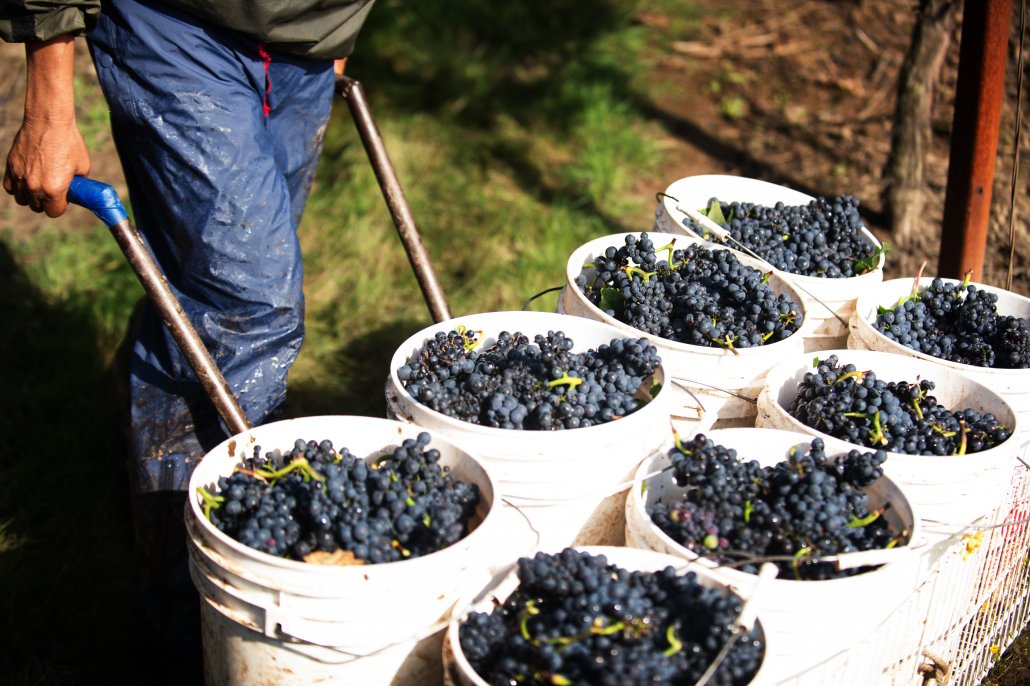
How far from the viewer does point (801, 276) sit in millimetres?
2395

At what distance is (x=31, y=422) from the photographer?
10.9 feet

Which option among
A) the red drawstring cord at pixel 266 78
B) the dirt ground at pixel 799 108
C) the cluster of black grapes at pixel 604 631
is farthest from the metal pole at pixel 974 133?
the red drawstring cord at pixel 266 78

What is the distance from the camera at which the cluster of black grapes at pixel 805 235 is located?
8.25 feet

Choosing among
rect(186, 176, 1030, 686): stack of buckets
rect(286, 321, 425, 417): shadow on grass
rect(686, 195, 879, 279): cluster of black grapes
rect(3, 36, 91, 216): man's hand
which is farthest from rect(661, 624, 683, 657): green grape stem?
rect(286, 321, 425, 417): shadow on grass

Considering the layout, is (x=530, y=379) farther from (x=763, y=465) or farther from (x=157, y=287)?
(x=157, y=287)

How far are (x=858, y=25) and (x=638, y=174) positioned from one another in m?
2.25

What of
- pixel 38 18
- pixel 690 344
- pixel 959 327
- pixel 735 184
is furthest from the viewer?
pixel 735 184

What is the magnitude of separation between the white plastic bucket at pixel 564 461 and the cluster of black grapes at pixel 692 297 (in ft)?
0.74

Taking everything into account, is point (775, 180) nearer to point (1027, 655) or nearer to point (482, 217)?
point (482, 217)

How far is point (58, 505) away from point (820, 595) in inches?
97.1

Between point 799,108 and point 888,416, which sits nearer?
point 888,416

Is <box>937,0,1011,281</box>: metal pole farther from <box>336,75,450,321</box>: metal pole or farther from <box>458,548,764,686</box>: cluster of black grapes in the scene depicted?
<box>458,548,764,686</box>: cluster of black grapes

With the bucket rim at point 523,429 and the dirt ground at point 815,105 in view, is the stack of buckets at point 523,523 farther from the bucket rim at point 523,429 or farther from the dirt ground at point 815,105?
the dirt ground at point 815,105

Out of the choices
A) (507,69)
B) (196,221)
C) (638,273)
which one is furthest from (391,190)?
(507,69)
